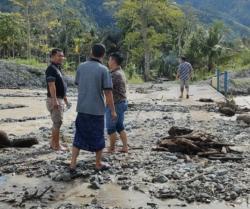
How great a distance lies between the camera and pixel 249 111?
55.6 ft

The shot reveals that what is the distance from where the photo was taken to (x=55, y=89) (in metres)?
8.61

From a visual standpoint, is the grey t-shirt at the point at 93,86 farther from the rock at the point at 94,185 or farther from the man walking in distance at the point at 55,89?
the man walking in distance at the point at 55,89

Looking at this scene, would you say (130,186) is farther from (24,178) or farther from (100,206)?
(24,178)

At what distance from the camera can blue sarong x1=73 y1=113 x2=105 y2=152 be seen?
7.12 m

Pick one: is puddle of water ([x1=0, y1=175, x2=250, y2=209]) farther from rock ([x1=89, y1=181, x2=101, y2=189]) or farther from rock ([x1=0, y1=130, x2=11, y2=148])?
rock ([x1=0, y1=130, x2=11, y2=148])

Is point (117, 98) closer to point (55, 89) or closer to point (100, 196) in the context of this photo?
point (55, 89)

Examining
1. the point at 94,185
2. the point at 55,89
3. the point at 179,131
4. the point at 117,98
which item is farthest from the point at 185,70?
the point at 94,185

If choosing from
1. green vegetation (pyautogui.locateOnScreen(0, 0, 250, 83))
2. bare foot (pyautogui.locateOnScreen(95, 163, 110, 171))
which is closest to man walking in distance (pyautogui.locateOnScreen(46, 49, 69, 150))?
bare foot (pyautogui.locateOnScreen(95, 163, 110, 171))

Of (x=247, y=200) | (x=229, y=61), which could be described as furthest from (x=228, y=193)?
(x=229, y=61)

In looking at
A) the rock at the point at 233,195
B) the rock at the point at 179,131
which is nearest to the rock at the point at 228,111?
the rock at the point at 179,131

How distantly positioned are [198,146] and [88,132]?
2499 millimetres

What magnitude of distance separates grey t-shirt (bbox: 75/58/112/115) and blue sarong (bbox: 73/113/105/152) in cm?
9

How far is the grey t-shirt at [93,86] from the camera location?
710 centimetres

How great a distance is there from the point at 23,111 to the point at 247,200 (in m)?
13.2
